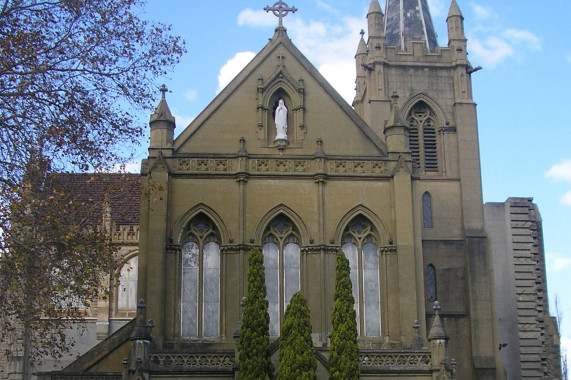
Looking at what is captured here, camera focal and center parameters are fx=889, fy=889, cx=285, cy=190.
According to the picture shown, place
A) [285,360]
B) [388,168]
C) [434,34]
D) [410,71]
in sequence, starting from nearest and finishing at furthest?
[285,360] → [388,168] → [410,71] → [434,34]

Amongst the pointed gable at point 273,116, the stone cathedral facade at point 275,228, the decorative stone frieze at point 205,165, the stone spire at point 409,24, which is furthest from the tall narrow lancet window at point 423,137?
the decorative stone frieze at point 205,165

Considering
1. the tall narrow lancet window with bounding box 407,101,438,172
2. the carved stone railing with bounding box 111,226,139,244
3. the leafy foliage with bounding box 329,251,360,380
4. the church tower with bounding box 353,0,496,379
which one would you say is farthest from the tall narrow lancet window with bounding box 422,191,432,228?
the carved stone railing with bounding box 111,226,139,244

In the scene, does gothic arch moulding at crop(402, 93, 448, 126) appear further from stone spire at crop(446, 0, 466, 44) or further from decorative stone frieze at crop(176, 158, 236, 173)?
decorative stone frieze at crop(176, 158, 236, 173)

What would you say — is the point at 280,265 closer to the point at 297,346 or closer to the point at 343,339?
the point at 343,339

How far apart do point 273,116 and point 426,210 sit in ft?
27.5

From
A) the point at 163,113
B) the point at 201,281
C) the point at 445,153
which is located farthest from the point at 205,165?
the point at 445,153

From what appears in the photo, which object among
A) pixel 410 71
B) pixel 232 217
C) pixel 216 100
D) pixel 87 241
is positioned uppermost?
pixel 410 71

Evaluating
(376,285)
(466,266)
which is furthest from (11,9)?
(466,266)

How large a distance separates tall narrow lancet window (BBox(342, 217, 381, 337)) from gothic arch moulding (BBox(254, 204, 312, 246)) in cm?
134

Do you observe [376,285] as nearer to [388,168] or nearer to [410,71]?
[388,168]

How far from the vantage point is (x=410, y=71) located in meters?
36.5

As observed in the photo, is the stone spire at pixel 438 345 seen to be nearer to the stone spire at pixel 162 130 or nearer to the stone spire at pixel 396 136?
the stone spire at pixel 396 136

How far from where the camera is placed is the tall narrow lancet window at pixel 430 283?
108ft

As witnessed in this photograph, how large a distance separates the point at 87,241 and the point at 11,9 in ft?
15.5
